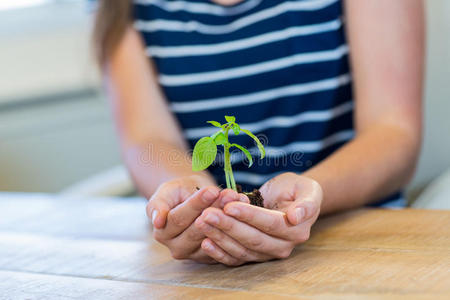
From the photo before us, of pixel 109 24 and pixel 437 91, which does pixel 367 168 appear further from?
pixel 109 24

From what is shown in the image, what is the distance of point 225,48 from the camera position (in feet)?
3.59

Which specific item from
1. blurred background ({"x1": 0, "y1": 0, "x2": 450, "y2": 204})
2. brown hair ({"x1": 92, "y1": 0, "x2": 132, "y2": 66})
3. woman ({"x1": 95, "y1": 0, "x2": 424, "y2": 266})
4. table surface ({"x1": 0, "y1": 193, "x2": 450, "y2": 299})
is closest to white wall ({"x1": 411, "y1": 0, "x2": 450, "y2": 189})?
woman ({"x1": 95, "y1": 0, "x2": 424, "y2": 266})

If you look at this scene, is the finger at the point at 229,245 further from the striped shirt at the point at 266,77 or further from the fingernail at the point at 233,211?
the striped shirt at the point at 266,77

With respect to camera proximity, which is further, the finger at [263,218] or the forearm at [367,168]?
the forearm at [367,168]

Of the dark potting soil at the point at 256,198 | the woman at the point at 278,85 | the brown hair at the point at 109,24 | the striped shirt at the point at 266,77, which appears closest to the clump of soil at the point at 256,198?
the dark potting soil at the point at 256,198

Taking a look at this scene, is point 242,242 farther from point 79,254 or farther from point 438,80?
point 438,80

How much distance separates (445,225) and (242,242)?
0.26m

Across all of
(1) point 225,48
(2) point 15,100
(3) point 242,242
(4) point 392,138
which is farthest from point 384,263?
(2) point 15,100

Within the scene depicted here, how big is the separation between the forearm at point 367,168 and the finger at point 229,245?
6.5 inches

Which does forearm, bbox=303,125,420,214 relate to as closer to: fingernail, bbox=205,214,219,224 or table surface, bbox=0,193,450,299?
table surface, bbox=0,193,450,299

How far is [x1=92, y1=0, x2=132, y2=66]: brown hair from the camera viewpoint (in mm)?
1136

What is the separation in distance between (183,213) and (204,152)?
0.22 feet

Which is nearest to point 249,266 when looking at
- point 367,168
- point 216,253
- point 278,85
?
point 216,253

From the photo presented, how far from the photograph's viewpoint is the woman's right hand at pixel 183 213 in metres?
0.58
